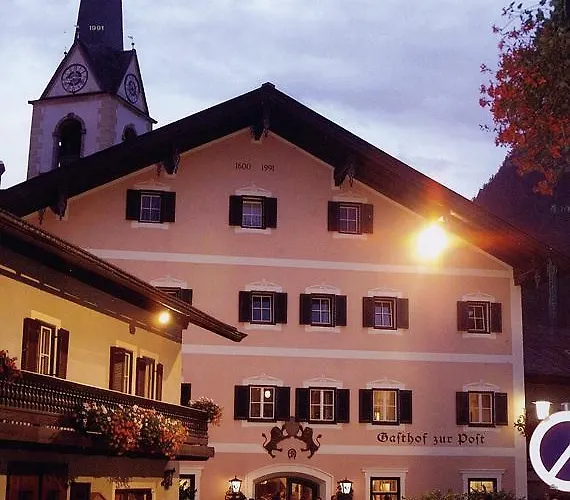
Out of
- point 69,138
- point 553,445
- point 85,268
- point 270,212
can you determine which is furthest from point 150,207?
point 553,445

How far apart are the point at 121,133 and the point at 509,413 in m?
22.9

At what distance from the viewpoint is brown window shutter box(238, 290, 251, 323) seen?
27141 mm

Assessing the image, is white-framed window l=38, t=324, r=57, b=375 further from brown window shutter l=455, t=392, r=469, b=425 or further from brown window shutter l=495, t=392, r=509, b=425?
brown window shutter l=495, t=392, r=509, b=425

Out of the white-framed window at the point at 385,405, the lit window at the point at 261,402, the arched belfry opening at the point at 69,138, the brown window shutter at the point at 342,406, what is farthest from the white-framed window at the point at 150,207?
the arched belfry opening at the point at 69,138

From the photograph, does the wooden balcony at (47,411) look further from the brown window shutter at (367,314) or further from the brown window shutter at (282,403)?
the brown window shutter at (367,314)

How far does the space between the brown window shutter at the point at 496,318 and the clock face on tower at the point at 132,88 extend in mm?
22943

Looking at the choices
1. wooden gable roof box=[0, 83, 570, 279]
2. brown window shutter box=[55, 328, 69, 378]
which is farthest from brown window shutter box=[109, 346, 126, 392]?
wooden gable roof box=[0, 83, 570, 279]

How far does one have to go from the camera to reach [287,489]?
2722 centimetres

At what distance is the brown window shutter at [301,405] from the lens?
2689 cm

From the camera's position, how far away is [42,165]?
4284 cm

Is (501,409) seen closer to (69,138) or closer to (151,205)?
(151,205)

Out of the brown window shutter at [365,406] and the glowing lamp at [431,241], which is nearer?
the brown window shutter at [365,406]

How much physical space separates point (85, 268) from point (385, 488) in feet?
45.9

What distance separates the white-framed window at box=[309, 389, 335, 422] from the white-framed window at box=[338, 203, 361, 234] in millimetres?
Result: 4328
